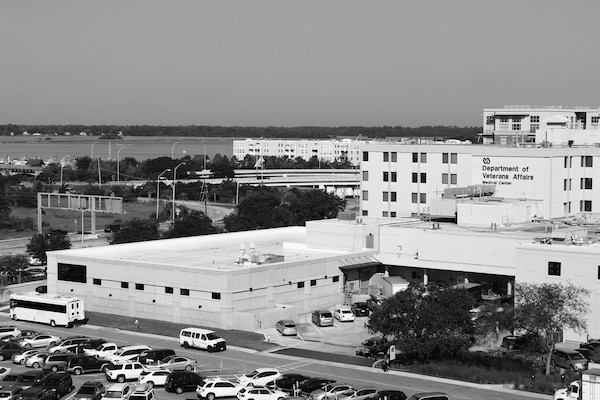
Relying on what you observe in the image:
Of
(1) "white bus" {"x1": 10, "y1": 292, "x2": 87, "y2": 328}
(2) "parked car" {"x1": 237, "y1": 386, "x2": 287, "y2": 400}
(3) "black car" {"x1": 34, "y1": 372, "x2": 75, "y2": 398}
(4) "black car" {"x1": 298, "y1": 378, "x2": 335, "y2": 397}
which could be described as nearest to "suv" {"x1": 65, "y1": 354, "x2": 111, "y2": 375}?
(3) "black car" {"x1": 34, "y1": 372, "x2": 75, "y2": 398}

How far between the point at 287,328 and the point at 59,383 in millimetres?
16811

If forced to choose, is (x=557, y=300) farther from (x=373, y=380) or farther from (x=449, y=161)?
(x=449, y=161)

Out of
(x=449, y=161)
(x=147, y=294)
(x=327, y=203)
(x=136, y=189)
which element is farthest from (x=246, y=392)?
(x=136, y=189)

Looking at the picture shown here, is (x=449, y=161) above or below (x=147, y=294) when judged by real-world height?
above

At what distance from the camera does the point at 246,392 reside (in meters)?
41.8

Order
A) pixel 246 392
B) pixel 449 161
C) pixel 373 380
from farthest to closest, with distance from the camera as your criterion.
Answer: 1. pixel 449 161
2. pixel 373 380
3. pixel 246 392

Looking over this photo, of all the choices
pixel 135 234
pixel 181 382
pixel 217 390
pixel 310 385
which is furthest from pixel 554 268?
pixel 135 234

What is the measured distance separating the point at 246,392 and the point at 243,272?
16607mm

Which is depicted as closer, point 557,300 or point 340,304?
point 557,300

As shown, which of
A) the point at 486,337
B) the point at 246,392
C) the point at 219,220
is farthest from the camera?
the point at 219,220

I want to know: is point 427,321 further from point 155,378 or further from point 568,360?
point 155,378

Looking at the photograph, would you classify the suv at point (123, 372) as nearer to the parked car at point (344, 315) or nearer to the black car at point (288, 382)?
the black car at point (288, 382)

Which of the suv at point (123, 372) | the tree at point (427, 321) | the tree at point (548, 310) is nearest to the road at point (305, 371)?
the suv at point (123, 372)

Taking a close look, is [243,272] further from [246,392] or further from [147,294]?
[246,392]
